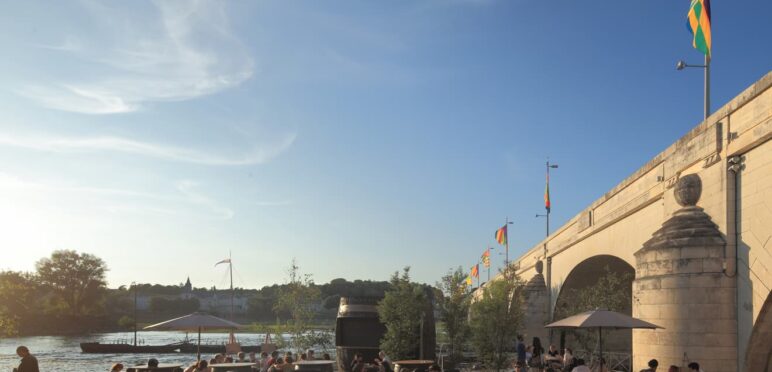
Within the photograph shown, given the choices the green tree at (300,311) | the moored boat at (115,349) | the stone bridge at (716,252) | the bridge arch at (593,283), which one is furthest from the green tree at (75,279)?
the stone bridge at (716,252)

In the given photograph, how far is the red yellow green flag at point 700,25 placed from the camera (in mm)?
17609

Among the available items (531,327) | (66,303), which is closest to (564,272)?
(531,327)

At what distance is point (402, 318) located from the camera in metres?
24.7

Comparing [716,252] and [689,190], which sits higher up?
[689,190]

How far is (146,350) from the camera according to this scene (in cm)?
6994

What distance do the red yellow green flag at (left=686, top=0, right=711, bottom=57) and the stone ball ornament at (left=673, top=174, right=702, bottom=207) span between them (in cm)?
346

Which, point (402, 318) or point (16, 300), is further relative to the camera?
point (16, 300)

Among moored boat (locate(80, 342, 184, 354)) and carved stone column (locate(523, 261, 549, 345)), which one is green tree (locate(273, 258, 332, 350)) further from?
moored boat (locate(80, 342, 184, 354))

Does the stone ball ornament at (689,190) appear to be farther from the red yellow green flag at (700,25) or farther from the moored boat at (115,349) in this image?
the moored boat at (115,349)

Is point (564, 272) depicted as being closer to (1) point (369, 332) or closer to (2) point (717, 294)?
(1) point (369, 332)

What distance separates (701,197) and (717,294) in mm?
2524

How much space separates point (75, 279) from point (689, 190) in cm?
11138

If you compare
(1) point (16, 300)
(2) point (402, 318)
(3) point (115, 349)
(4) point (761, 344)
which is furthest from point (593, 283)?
(3) point (115, 349)

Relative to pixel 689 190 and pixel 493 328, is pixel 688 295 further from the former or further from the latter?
pixel 493 328
